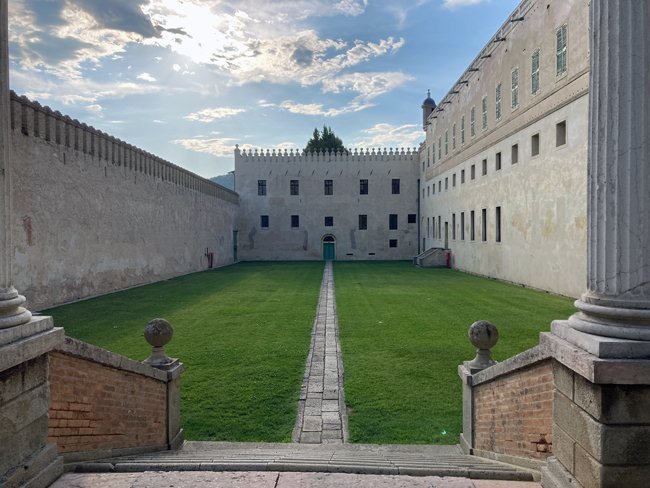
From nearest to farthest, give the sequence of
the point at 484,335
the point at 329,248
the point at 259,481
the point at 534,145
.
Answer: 1. the point at 259,481
2. the point at 484,335
3. the point at 534,145
4. the point at 329,248

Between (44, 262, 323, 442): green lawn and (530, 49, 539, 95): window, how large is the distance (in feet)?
36.9

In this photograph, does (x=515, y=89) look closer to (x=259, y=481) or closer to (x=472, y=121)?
(x=472, y=121)

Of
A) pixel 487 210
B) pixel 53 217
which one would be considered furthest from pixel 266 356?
pixel 487 210

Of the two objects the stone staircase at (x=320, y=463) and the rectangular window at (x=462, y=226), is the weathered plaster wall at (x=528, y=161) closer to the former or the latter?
the rectangular window at (x=462, y=226)

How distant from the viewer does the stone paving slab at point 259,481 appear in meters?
3.35

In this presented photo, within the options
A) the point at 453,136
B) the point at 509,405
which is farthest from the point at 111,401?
the point at 453,136

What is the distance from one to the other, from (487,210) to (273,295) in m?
11.9

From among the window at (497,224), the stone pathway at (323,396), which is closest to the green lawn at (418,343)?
the stone pathway at (323,396)

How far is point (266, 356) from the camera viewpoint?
8.59 m

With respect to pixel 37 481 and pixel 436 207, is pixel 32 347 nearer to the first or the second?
pixel 37 481

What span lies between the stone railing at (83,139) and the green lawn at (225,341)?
17.2 feet

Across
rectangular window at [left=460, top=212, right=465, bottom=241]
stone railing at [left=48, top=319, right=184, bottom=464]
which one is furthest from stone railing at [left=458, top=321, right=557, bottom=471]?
rectangular window at [left=460, top=212, right=465, bottom=241]

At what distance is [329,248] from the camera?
39281 millimetres

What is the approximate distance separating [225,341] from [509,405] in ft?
21.6
